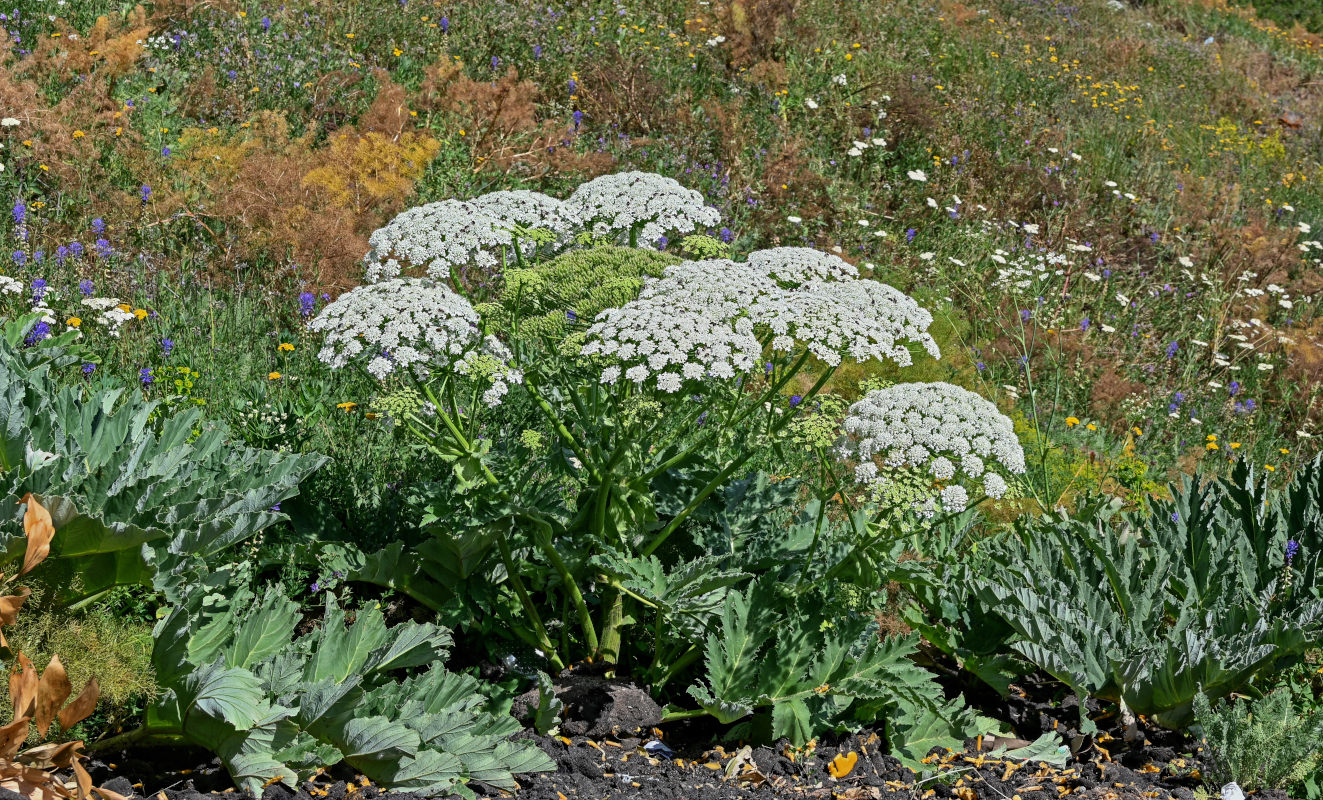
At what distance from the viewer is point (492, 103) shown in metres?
8.10

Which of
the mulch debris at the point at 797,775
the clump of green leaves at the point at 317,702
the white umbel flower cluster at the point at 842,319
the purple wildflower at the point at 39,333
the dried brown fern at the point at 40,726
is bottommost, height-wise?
the mulch debris at the point at 797,775

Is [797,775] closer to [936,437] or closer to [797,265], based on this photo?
[936,437]

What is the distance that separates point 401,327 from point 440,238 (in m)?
0.64

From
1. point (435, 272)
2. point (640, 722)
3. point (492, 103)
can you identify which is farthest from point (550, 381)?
point (492, 103)

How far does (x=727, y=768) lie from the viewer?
3338 mm

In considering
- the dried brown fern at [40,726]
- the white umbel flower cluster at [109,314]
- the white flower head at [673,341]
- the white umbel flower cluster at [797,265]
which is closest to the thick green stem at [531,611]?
the white flower head at [673,341]

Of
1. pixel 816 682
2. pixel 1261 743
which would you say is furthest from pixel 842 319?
pixel 1261 743

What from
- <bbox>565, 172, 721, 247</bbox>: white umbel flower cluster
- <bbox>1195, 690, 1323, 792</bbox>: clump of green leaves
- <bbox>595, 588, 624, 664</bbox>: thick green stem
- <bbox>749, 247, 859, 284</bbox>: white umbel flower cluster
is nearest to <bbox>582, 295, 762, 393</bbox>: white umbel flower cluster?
<bbox>749, 247, 859, 284</bbox>: white umbel flower cluster

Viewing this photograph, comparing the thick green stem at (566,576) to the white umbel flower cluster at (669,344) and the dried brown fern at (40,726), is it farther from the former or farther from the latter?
the dried brown fern at (40,726)

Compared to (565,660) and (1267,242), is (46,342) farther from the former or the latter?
(1267,242)

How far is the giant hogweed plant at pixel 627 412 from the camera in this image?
10.6 ft

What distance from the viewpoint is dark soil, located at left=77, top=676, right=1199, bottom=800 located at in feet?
9.78

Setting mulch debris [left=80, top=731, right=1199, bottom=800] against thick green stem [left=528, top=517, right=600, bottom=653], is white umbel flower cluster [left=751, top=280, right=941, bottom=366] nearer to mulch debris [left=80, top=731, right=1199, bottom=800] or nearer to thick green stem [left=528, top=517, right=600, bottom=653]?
thick green stem [left=528, top=517, right=600, bottom=653]

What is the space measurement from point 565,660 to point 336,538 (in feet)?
3.13
